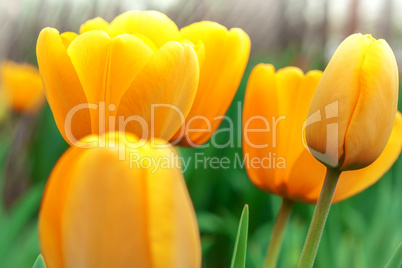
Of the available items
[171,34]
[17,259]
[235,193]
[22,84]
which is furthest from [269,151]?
[22,84]

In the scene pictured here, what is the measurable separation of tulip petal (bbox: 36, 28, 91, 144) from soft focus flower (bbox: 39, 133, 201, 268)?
0.43ft

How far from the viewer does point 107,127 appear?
0.32 metres

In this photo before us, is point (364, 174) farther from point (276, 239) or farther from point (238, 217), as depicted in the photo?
point (238, 217)

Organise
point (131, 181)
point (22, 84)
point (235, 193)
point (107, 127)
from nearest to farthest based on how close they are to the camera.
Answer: point (131, 181), point (107, 127), point (235, 193), point (22, 84)

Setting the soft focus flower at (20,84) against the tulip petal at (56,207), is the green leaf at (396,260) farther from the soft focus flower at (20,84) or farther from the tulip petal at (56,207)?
the soft focus flower at (20,84)

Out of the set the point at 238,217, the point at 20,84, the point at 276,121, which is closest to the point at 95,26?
the point at 276,121

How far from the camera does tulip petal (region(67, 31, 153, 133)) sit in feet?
1.09

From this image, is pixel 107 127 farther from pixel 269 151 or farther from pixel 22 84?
pixel 22 84

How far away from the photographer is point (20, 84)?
1247 mm

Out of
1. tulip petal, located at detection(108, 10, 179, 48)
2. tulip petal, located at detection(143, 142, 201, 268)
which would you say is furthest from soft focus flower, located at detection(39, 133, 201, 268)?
tulip petal, located at detection(108, 10, 179, 48)

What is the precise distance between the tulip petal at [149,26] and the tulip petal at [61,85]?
9 cm

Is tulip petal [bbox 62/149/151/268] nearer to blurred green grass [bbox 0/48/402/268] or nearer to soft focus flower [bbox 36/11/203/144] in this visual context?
soft focus flower [bbox 36/11/203/144]

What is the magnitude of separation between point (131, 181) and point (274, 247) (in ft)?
0.64

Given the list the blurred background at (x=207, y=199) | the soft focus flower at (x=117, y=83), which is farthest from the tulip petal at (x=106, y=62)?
the blurred background at (x=207, y=199)
